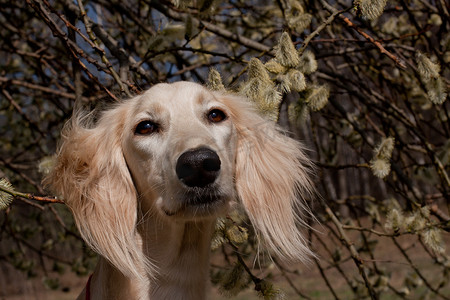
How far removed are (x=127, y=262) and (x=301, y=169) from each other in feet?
3.27

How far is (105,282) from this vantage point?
240 cm

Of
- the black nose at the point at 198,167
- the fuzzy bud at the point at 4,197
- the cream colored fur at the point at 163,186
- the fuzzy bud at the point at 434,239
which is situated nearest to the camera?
the fuzzy bud at the point at 4,197

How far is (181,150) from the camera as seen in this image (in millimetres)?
2033

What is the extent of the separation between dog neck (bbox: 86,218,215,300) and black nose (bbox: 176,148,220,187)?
0.41m

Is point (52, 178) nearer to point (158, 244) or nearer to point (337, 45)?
point (158, 244)

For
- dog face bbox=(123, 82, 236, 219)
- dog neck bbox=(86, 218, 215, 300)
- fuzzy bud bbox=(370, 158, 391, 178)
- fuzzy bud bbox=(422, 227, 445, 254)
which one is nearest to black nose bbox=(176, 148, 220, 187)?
dog face bbox=(123, 82, 236, 219)

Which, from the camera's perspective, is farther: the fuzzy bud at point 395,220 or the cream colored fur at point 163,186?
the fuzzy bud at point 395,220

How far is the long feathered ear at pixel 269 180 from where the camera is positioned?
8.29 feet

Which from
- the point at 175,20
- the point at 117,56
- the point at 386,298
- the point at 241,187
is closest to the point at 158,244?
the point at 241,187

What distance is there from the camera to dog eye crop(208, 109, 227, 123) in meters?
2.49

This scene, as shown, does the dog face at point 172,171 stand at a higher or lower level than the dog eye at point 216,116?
lower

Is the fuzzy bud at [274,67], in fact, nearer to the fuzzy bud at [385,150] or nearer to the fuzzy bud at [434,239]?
the fuzzy bud at [385,150]

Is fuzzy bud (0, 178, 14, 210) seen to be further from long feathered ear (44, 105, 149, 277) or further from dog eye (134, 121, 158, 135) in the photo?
dog eye (134, 121, 158, 135)

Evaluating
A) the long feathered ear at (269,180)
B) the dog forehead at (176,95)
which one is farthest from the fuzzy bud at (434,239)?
the dog forehead at (176,95)
